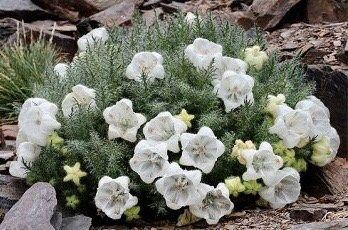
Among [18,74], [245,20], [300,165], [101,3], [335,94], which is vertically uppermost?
[335,94]

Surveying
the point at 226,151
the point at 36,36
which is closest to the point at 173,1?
the point at 36,36

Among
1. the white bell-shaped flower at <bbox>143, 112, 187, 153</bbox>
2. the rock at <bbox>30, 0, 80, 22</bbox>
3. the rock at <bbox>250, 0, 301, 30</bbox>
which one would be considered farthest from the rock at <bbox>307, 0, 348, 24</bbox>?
the white bell-shaped flower at <bbox>143, 112, 187, 153</bbox>

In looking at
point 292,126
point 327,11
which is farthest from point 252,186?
point 327,11

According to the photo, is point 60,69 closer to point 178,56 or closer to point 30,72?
point 178,56

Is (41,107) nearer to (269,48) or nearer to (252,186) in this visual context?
(252,186)

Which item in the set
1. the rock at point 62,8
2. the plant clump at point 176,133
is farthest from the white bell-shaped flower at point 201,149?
the rock at point 62,8

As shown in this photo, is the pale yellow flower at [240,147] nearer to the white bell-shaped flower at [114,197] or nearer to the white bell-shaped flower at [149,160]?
the white bell-shaped flower at [149,160]
